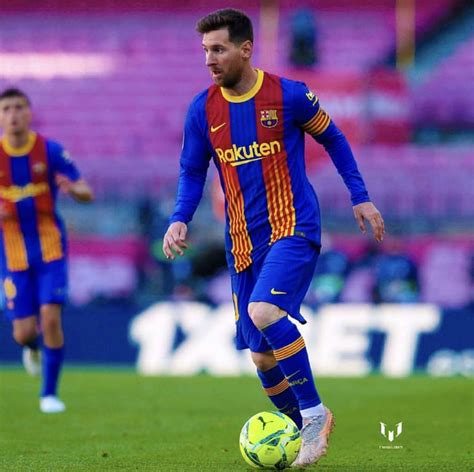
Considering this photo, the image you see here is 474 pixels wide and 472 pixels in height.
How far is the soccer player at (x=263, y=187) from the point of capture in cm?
625

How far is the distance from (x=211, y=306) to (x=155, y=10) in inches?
572

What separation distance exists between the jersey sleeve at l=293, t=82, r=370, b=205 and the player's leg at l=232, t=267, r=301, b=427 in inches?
27.4

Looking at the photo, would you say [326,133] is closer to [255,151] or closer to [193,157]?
[255,151]

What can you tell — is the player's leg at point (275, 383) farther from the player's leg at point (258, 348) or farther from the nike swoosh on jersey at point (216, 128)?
the nike swoosh on jersey at point (216, 128)

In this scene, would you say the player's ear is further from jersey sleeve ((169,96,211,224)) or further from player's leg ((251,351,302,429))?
player's leg ((251,351,302,429))

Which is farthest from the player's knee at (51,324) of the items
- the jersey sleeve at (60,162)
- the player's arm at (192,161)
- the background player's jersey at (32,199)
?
the player's arm at (192,161)

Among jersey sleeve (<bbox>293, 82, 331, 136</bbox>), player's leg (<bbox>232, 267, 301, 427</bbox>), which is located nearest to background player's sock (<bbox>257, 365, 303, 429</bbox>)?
player's leg (<bbox>232, 267, 301, 427</bbox>)

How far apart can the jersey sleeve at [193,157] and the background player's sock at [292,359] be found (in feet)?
2.74

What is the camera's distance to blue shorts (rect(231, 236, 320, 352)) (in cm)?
619

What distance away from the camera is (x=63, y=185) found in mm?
9680

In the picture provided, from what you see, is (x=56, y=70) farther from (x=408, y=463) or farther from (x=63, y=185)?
(x=408, y=463)

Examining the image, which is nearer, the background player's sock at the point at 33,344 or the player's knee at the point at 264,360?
the player's knee at the point at 264,360

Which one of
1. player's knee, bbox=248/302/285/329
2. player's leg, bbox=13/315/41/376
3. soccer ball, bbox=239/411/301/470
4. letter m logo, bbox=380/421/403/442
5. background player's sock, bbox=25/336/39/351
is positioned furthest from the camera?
background player's sock, bbox=25/336/39/351

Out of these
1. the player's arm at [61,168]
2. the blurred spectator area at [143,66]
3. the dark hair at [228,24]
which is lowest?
the player's arm at [61,168]
